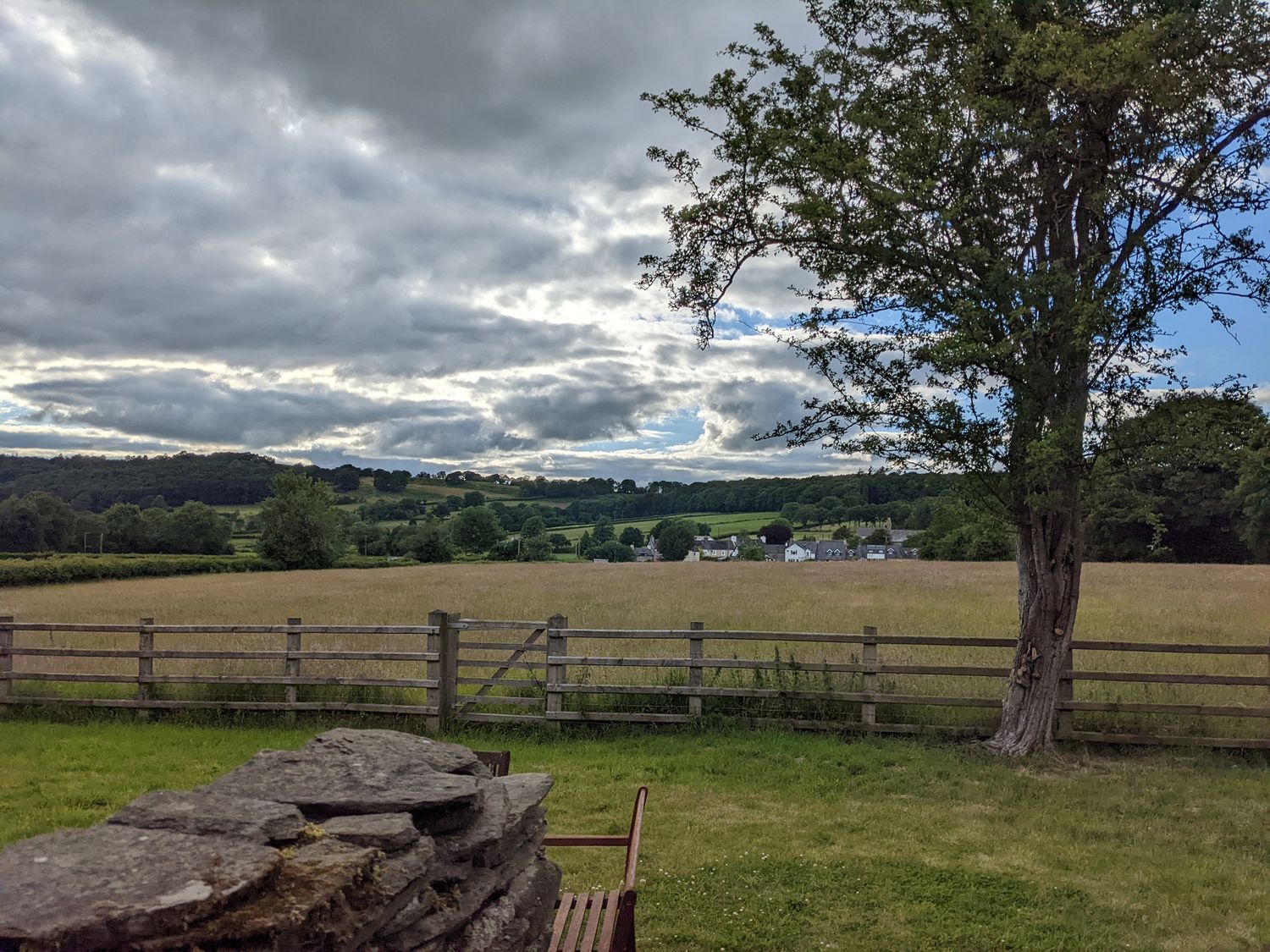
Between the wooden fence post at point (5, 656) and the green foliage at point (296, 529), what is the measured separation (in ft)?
198

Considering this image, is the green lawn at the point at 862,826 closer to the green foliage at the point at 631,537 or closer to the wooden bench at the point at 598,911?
the wooden bench at the point at 598,911

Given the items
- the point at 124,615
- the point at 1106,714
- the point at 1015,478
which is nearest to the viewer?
the point at 1015,478

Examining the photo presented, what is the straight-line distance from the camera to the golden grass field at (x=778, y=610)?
12.5m

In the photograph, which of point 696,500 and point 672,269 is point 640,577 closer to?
point 672,269

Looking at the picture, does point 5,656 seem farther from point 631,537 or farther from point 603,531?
point 603,531

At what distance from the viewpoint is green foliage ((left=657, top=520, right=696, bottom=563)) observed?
75.9m

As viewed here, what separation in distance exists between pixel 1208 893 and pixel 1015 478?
465cm

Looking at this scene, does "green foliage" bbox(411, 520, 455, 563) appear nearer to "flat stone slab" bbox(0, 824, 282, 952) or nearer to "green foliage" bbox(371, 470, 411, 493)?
"green foliage" bbox(371, 470, 411, 493)

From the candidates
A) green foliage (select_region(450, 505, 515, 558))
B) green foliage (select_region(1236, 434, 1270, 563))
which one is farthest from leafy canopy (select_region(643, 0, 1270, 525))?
green foliage (select_region(450, 505, 515, 558))

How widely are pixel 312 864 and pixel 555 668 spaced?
8.63m

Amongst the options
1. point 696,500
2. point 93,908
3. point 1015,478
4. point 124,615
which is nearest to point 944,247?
point 1015,478

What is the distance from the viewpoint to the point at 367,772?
148 inches

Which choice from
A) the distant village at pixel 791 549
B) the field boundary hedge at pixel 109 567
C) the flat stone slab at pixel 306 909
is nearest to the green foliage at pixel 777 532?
the distant village at pixel 791 549

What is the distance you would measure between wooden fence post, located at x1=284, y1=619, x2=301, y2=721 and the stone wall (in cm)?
825
